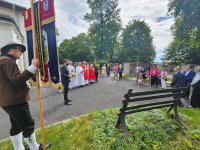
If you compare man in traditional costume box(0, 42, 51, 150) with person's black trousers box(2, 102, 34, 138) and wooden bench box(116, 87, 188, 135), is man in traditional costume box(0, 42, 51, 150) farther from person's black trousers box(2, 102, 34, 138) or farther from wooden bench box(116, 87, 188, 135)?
wooden bench box(116, 87, 188, 135)

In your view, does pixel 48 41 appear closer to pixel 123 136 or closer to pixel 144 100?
pixel 123 136

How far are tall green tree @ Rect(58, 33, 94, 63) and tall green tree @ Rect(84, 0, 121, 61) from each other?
2672 millimetres

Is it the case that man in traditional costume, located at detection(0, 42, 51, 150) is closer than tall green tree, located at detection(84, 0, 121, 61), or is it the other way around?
man in traditional costume, located at detection(0, 42, 51, 150)

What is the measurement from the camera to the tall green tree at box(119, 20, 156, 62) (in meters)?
43.9

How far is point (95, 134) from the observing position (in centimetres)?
379

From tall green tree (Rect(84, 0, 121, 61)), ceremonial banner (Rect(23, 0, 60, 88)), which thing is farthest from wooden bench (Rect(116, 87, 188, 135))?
tall green tree (Rect(84, 0, 121, 61))

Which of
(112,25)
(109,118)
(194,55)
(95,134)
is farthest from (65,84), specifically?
(112,25)

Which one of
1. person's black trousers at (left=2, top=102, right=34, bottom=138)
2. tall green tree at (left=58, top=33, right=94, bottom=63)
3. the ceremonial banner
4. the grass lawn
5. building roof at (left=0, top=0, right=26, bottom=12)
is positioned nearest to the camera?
person's black trousers at (left=2, top=102, right=34, bottom=138)

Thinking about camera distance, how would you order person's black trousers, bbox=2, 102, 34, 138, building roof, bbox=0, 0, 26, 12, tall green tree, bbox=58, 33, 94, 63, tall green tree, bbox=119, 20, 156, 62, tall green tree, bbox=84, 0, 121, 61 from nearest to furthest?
person's black trousers, bbox=2, 102, 34, 138 → building roof, bbox=0, 0, 26, 12 → tall green tree, bbox=84, 0, 121, 61 → tall green tree, bbox=58, 33, 94, 63 → tall green tree, bbox=119, 20, 156, 62

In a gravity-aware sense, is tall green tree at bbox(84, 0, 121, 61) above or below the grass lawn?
above

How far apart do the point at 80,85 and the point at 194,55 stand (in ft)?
72.7

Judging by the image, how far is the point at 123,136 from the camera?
3674 mm

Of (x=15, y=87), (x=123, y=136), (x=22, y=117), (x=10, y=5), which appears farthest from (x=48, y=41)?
(x=10, y=5)

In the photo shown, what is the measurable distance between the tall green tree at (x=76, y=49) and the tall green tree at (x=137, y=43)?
9236 mm
